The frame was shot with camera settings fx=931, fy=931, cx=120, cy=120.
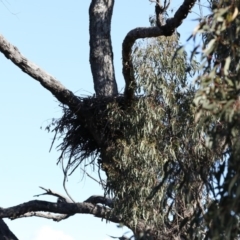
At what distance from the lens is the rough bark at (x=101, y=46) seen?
1091cm

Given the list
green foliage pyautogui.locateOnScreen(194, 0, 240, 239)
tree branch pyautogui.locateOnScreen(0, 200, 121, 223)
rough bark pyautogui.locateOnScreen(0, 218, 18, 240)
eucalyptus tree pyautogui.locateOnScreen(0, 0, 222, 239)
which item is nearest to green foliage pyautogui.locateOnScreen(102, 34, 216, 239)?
eucalyptus tree pyautogui.locateOnScreen(0, 0, 222, 239)

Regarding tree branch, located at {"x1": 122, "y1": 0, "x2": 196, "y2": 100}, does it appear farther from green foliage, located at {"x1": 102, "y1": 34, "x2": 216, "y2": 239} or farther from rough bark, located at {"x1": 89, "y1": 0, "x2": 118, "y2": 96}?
rough bark, located at {"x1": 89, "y1": 0, "x2": 118, "y2": 96}

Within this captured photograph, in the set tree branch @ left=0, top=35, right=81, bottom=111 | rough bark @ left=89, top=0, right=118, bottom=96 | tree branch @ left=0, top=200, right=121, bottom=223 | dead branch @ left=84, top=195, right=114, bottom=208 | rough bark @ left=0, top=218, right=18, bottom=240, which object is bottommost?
rough bark @ left=0, top=218, right=18, bottom=240

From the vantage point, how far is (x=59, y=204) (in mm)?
10672

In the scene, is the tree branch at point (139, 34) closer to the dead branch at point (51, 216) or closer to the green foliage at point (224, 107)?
the dead branch at point (51, 216)

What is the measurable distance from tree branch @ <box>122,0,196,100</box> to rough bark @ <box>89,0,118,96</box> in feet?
3.67

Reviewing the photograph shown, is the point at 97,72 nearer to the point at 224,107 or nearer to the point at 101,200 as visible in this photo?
the point at 101,200

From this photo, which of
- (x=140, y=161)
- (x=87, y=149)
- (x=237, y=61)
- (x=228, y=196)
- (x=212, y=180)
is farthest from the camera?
(x=87, y=149)

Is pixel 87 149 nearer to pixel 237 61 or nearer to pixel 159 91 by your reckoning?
pixel 159 91

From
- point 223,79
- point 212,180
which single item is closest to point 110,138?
point 212,180

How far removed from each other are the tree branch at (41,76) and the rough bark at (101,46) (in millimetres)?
749

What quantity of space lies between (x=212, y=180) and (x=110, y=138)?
460 cm

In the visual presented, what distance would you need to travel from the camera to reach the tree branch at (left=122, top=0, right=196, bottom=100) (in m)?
8.25

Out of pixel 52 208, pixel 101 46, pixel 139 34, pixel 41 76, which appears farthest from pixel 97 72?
pixel 139 34
